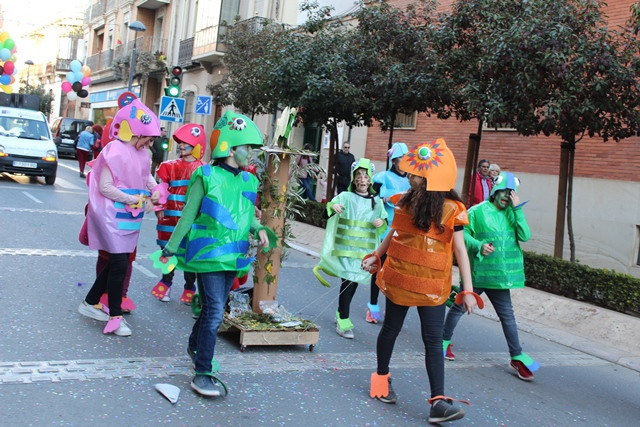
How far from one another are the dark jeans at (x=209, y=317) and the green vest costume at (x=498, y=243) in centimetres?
238

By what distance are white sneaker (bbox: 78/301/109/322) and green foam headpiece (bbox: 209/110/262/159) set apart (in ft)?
7.28

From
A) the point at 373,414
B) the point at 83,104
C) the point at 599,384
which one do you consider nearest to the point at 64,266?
the point at 373,414

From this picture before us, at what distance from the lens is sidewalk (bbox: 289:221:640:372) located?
755 cm

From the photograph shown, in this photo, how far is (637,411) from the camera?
5629mm

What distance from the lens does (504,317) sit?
6.21 meters

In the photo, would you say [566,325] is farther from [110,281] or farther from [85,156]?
[85,156]

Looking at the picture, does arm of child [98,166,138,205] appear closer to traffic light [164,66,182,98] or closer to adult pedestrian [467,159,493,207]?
adult pedestrian [467,159,493,207]

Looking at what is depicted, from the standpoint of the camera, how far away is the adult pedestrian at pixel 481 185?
11969 millimetres

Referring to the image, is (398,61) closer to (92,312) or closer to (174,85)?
(174,85)

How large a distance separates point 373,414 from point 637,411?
234 centimetres

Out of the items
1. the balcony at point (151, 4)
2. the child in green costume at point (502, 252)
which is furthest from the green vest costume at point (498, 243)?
the balcony at point (151, 4)

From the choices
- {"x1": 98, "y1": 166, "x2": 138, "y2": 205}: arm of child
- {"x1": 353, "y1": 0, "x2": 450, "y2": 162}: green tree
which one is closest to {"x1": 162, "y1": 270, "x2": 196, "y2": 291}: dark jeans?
{"x1": 98, "y1": 166, "x2": 138, "y2": 205}: arm of child

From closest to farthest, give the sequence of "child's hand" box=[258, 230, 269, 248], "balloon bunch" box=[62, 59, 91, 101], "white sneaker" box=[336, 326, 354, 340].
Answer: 1. "child's hand" box=[258, 230, 269, 248]
2. "white sneaker" box=[336, 326, 354, 340]
3. "balloon bunch" box=[62, 59, 91, 101]

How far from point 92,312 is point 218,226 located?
2.19m
